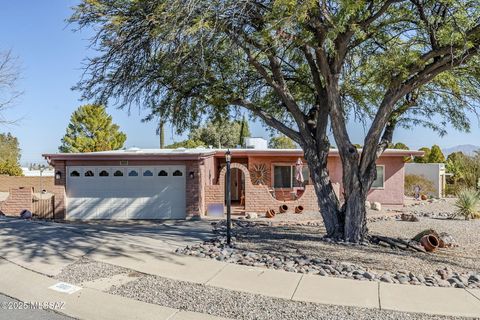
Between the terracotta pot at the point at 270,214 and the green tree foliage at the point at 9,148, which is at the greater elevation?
the green tree foliage at the point at 9,148

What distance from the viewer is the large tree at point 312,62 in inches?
343

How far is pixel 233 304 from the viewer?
5840mm

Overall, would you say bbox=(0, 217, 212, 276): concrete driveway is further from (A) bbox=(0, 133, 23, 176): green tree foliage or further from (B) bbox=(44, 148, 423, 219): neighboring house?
(A) bbox=(0, 133, 23, 176): green tree foliage

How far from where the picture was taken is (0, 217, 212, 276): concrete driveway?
8305 mm

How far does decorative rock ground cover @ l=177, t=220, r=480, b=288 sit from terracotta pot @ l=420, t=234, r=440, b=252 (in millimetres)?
2102

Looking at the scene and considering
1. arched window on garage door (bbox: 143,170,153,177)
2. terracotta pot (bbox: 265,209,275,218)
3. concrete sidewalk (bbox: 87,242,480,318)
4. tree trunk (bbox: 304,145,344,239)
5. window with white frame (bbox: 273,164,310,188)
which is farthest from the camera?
window with white frame (bbox: 273,164,310,188)

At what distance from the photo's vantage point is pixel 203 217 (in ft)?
56.9

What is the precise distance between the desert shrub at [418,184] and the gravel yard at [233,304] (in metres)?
21.1

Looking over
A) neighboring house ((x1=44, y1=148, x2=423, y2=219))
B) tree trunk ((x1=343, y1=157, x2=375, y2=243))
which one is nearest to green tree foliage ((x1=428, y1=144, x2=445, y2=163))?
neighboring house ((x1=44, y1=148, x2=423, y2=219))

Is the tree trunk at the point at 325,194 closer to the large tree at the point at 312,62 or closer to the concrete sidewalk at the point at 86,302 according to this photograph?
the large tree at the point at 312,62

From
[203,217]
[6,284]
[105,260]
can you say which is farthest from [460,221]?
[6,284]

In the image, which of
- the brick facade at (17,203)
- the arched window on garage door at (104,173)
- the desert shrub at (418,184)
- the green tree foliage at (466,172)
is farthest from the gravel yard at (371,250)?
the green tree foliage at (466,172)

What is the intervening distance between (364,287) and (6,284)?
556 cm

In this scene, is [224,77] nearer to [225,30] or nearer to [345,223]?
[225,30]
